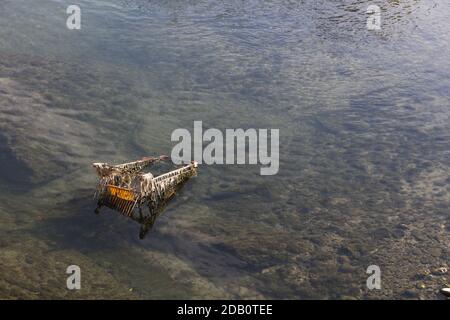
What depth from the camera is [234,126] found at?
2053cm

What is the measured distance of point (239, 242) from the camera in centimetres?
1466

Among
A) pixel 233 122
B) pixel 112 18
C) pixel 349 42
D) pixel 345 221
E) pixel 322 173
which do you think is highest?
pixel 112 18

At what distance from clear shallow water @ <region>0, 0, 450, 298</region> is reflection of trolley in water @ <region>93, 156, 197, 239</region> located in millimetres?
401

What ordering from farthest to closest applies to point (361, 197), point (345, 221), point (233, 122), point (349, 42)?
point (349, 42), point (233, 122), point (361, 197), point (345, 221)

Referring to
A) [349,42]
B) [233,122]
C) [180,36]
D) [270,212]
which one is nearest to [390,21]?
[349,42]

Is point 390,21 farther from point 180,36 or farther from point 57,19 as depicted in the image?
point 57,19

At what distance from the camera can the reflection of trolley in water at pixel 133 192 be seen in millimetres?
14430

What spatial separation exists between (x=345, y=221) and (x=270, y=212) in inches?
92.5

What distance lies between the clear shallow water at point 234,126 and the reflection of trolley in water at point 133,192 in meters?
0.40

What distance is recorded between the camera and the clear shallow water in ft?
45.1

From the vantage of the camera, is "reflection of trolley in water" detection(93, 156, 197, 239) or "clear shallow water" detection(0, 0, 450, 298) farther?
"reflection of trolley in water" detection(93, 156, 197, 239)

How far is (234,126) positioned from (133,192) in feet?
23.8

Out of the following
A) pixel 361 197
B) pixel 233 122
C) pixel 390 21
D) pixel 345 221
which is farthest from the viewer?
pixel 390 21

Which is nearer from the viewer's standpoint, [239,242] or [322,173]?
[239,242]
